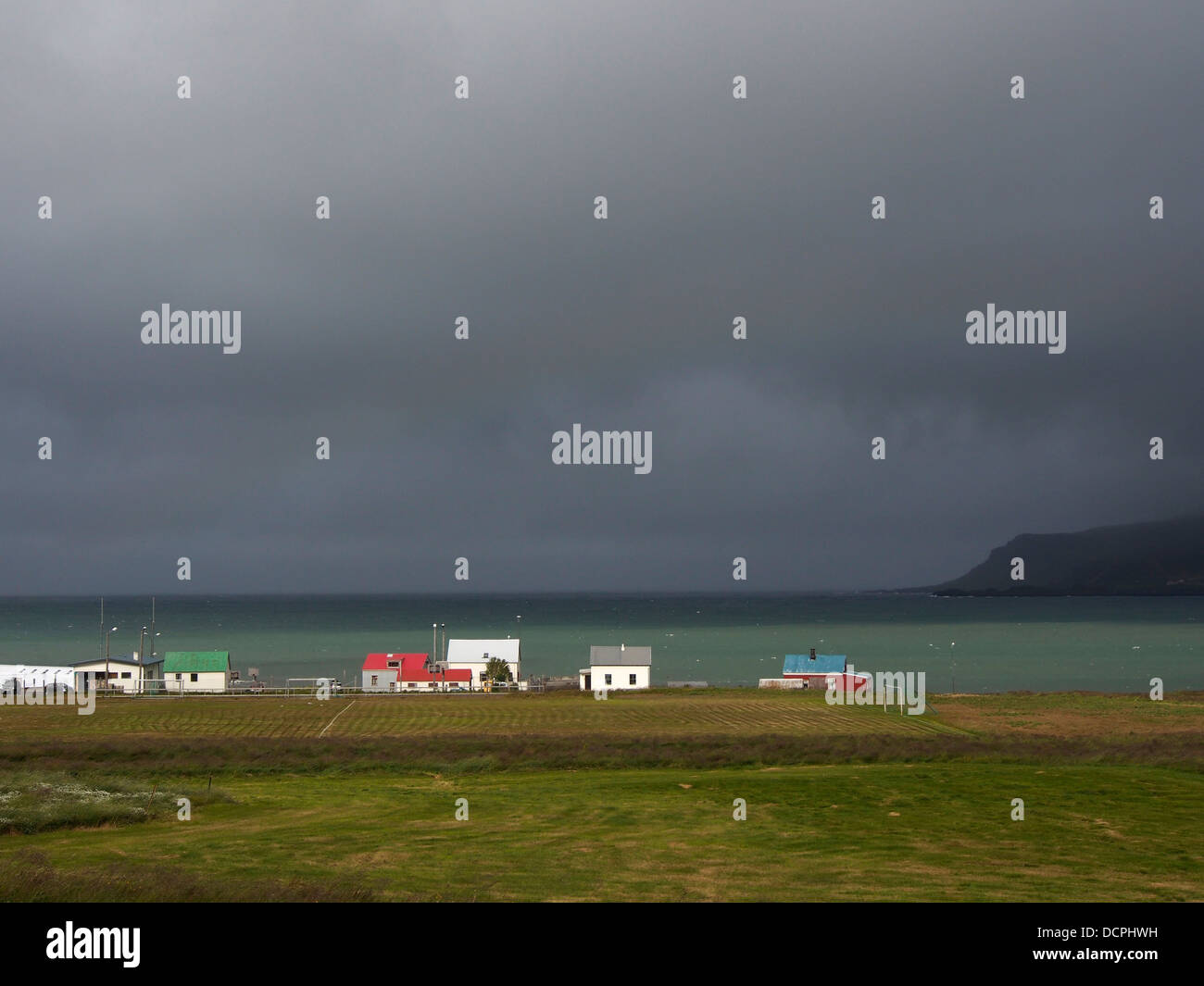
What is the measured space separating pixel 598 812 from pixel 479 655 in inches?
2711

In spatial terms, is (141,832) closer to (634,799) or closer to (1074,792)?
(634,799)

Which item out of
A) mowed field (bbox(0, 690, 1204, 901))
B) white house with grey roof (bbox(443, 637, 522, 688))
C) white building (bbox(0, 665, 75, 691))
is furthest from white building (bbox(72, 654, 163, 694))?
white house with grey roof (bbox(443, 637, 522, 688))

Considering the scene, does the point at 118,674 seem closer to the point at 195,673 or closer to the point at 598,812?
the point at 195,673

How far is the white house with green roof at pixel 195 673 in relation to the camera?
284ft

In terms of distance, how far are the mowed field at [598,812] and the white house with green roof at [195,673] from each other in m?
24.6

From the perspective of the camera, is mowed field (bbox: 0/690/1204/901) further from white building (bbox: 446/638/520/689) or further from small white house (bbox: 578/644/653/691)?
white building (bbox: 446/638/520/689)

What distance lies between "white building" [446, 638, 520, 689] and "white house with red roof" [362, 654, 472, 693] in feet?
5.72

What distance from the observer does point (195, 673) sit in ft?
286

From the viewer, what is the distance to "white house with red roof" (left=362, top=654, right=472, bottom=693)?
91.2 meters

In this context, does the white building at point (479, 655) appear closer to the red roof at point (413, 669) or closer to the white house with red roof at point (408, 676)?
the red roof at point (413, 669)
